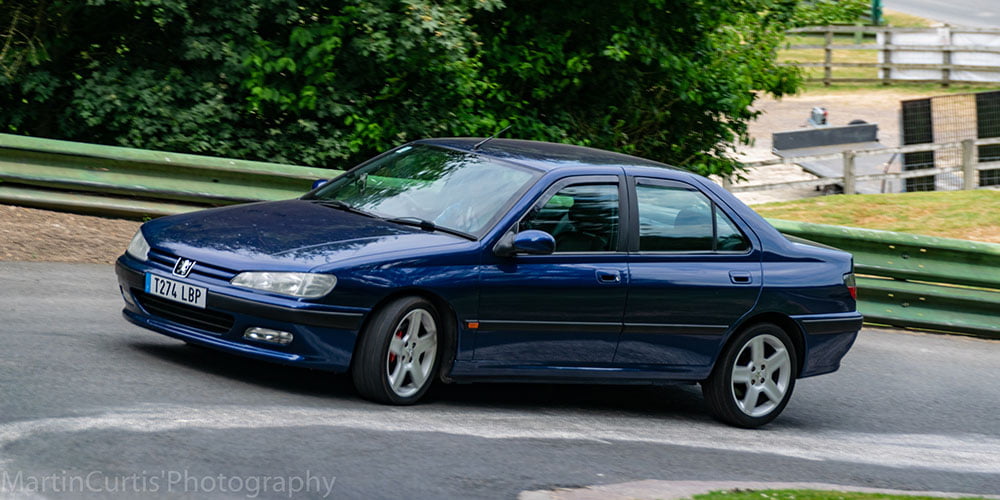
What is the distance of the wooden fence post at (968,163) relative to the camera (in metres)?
21.1

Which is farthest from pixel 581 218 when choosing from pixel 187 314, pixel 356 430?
pixel 187 314

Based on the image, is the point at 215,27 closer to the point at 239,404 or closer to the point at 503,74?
the point at 503,74

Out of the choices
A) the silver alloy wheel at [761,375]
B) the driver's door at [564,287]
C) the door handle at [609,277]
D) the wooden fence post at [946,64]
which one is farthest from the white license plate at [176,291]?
the wooden fence post at [946,64]

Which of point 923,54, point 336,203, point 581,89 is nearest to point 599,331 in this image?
point 336,203

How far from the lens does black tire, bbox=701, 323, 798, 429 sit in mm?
8312

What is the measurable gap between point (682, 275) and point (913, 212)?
34.6 ft

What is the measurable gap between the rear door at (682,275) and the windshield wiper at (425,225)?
1.08 m

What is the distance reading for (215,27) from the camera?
44.5ft

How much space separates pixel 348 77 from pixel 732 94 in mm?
4908

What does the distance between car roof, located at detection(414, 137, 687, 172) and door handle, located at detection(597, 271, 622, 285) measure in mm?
696

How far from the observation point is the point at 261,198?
1196 cm

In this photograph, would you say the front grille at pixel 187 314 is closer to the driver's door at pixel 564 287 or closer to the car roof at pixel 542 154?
the driver's door at pixel 564 287

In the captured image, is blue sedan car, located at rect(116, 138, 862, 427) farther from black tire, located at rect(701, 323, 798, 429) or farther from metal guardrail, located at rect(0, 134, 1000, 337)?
metal guardrail, located at rect(0, 134, 1000, 337)

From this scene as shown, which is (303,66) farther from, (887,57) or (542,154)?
(887,57)
